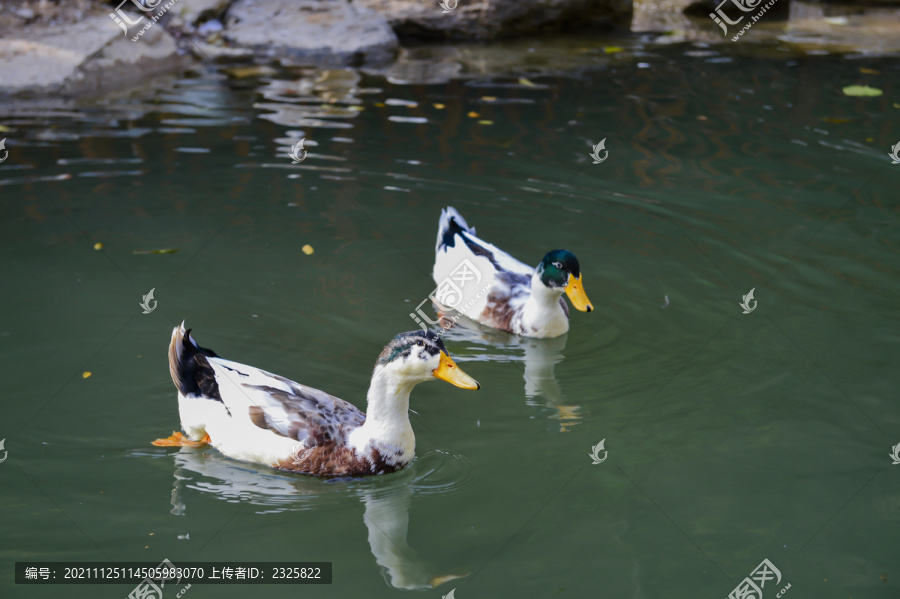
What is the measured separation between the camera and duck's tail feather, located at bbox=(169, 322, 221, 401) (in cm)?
520

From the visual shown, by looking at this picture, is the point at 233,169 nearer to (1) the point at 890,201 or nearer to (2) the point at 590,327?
(2) the point at 590,327

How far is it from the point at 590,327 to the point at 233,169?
3.89 m

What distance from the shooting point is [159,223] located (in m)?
7.81

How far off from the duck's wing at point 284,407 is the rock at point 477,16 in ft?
32.5

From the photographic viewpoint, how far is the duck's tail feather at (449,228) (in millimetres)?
7359

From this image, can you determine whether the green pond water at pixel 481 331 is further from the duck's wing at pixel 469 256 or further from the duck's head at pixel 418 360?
the duck's head at pixel 418 360

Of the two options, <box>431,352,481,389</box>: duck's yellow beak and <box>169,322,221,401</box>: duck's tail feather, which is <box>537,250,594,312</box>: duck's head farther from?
<box>169,322,221,401</box>: duck's tail feather

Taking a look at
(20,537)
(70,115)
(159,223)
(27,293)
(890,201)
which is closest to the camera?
(20,537)

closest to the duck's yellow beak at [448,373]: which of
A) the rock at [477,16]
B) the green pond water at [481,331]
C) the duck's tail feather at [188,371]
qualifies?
the green pond water at [481,331]

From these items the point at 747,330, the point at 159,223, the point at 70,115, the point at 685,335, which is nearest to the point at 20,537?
the point at 159,223

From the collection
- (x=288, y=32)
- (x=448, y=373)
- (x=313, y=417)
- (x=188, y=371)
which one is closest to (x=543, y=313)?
(x=448, y=373)

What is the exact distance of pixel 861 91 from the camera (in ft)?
38.7

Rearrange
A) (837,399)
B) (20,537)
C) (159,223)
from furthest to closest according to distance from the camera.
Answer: (159,223) < (837,399) < (20,537)

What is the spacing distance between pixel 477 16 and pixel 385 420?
10.5 meters
